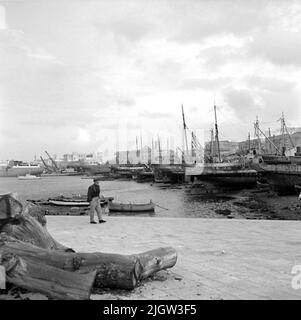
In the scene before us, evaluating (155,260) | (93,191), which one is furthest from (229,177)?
(155,260)

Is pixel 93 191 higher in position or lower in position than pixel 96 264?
higher

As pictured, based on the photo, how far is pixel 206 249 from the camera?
6.96m

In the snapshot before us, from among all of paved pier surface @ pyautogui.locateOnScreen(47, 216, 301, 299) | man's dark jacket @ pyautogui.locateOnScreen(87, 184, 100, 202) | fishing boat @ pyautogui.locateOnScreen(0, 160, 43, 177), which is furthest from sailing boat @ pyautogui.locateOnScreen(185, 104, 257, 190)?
fishing boat @ pyautogui.locateOnScreen(0, 160, 43, 177)

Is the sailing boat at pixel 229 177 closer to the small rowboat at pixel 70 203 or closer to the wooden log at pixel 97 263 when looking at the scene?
the small rowboat at pixel 70 203

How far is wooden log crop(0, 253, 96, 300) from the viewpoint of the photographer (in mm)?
3955

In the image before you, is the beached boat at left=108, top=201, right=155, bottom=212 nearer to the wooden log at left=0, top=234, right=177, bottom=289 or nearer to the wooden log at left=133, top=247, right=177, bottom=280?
the wooden log at left=133, top=247, right=177, bottom=280

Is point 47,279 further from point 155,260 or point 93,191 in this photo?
point 93,191

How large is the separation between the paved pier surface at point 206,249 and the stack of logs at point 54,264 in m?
0.18

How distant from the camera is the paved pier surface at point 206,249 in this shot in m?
4.51

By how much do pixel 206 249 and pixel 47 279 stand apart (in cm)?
357

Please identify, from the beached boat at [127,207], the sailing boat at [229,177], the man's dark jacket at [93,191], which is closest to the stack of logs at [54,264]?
the man's dark jacket at [93,191]

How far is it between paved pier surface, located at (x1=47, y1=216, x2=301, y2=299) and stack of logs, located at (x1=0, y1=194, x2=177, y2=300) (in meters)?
0.18
